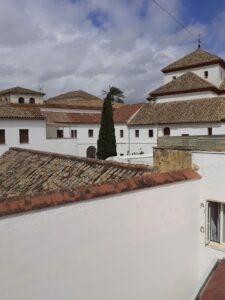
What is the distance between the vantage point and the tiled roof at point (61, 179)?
15.0 ft

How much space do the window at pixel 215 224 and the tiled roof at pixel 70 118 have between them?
27.0m

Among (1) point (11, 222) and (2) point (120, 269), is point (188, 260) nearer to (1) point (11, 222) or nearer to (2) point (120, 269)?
(2) point (120, 269)

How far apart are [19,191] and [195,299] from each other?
5102 millimetres

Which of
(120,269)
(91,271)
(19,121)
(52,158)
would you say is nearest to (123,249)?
(120,269)

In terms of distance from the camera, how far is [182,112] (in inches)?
1161

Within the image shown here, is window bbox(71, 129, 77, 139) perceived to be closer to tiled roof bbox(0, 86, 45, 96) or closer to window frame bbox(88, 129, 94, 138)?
window frame bbox(88, 129, 94, 138)

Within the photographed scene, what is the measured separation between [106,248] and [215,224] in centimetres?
386

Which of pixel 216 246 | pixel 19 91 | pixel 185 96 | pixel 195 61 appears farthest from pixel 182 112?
pixel 19 91

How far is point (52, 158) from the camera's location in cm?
1031

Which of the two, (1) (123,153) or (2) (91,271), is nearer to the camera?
(2) (91,271)

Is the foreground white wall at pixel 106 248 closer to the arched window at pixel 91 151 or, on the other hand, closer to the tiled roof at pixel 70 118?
the tiled roof at pixel 70 118

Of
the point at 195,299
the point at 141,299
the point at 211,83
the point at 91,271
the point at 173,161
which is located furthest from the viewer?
the point at 211,83

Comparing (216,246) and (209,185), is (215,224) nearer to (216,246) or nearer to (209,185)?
(216,246)

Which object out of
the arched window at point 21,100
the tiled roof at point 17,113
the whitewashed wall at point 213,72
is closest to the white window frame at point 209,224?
the tiled roof at point 17,113
